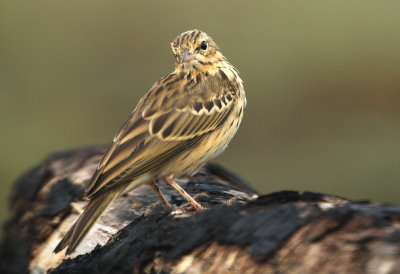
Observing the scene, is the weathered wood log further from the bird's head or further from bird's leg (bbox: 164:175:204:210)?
the bird's head

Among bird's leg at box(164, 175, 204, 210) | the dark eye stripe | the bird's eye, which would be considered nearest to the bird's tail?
bird's leg at box(164, 175, 204, 210)

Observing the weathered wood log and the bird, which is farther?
the bird

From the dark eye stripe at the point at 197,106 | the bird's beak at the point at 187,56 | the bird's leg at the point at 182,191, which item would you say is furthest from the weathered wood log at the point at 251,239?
the bird's beak at the point at 187,56

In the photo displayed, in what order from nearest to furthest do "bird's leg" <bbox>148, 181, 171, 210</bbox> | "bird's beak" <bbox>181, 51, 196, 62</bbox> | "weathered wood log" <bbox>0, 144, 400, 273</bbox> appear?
"weathered wood log" <bbox>0, 144, 400, 273</bbox>
"bird's leg" <bbox>148, 181, 171, 210</bbox>
"bird's beak" <bbox>181, 51, 196, 62</bbox>

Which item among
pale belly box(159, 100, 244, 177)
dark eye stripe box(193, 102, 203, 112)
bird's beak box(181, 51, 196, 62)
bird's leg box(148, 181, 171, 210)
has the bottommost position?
bird's leg box(148, 181, 171, 210)

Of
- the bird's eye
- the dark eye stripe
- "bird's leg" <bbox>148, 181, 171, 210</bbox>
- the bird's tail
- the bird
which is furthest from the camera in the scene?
the bird's eye

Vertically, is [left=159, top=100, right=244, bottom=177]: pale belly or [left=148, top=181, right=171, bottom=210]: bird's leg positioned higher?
[left=159, top=100, right=244, bottom=177]: pale belly

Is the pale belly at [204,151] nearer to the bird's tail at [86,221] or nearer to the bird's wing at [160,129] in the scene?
the bird's wing at [160,129]

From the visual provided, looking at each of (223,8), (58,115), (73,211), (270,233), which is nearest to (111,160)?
(73,211)

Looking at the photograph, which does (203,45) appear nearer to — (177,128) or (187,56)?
(187,56)
